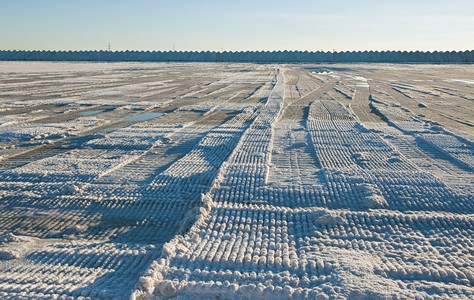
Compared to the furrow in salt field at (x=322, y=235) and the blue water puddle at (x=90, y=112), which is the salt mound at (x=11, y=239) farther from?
the blue water puddle at (x=90, y=112)

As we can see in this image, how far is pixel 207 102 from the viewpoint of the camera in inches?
619

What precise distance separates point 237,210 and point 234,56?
72.0m

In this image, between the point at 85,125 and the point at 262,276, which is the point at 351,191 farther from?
the point at 85,125

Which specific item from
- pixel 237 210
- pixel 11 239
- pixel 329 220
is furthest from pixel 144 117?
pixel 329 220

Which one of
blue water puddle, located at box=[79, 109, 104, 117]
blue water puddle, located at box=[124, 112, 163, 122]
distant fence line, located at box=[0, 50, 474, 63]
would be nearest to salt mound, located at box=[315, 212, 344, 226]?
blue water puddle, located at box=[124, 112, 163, 122]

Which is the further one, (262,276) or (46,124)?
(46,124)

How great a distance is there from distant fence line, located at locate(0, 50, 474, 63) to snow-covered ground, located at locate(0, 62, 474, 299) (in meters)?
61.9

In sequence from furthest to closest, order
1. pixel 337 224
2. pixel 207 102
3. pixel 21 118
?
pixel 207 102 → pixel 21 118 → pixel 337 224

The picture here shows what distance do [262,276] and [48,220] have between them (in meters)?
3.11

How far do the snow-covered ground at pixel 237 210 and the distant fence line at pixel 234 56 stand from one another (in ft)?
203

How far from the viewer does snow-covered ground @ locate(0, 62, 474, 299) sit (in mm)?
3502

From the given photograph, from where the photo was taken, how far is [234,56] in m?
74.6

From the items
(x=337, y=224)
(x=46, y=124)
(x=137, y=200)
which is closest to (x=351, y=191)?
(x=337, y=224)

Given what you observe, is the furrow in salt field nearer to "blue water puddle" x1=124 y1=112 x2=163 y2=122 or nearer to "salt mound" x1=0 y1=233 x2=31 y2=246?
"salt mound" x1=0 y1=233 x2=31 y2=246
